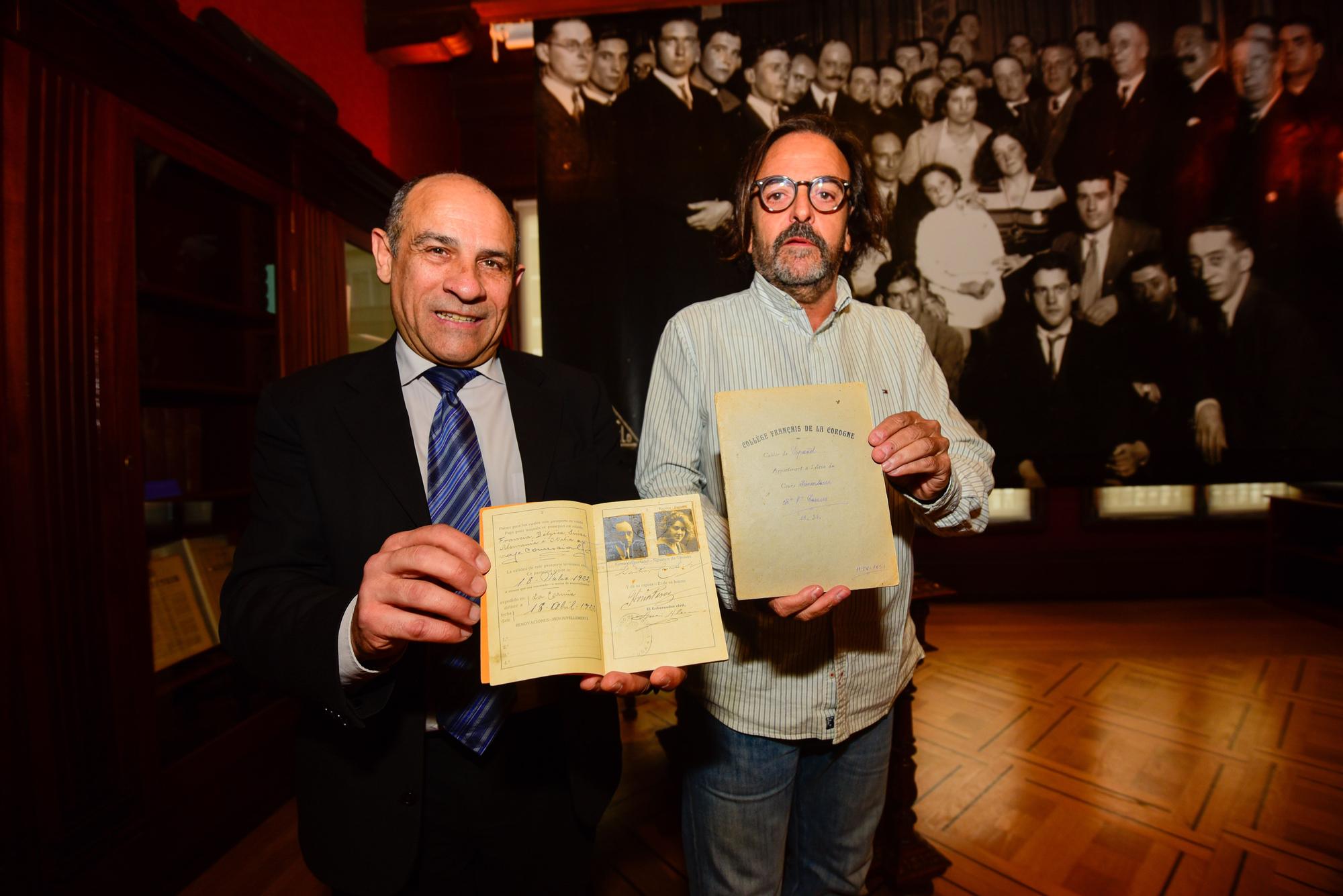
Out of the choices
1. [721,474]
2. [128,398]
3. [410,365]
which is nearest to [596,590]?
[721,474]

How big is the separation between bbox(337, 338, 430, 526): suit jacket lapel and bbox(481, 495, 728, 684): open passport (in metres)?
0.28

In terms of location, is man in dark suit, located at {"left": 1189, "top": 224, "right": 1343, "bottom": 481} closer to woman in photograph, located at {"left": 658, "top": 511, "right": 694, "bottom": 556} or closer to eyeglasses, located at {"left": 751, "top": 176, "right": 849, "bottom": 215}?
eyeglasses, located at {"left": 751, "top": 176, "right": 849, "bottom": 215}

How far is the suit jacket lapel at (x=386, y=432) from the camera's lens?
1021mm

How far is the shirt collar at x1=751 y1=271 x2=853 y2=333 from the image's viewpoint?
1.21 meters

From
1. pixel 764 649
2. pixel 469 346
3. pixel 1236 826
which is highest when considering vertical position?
pixel 469 346

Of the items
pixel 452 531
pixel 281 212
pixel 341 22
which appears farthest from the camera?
pixel 341 22

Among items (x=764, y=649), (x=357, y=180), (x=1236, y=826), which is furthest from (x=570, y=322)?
(x=1236, y=826)

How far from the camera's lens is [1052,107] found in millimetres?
2777

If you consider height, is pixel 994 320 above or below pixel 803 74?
below

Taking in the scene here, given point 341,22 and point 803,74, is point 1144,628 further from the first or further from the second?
point 341,22

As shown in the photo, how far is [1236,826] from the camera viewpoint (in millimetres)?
2219

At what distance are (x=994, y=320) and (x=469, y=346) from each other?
8.36ft

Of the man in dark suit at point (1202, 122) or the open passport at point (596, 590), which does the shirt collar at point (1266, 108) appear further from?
the open passport at point (596, 590)

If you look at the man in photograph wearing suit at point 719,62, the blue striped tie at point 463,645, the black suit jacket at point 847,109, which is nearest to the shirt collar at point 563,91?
the man in photograph wearing suit at point 719,62
